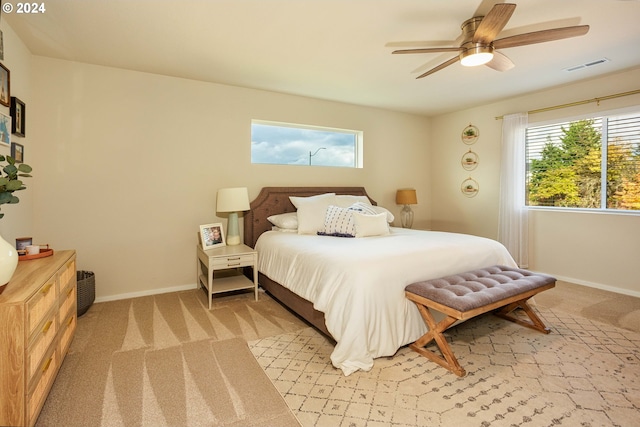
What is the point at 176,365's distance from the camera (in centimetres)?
204

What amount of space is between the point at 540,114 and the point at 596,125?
0.61m

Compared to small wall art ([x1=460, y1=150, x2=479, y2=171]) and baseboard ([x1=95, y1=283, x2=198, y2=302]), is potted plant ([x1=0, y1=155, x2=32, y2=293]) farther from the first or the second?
small wall art ([x1=460, y1=150, x2=479, y2=171])

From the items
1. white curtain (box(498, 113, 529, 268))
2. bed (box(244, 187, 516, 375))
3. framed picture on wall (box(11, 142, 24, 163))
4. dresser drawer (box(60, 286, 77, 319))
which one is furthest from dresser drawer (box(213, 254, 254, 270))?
white curtain (box(498, 113, 529, 268))

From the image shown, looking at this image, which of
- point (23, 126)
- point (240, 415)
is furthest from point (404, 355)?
point (23, 126)

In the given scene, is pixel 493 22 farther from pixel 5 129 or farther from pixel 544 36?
pixel 5 129

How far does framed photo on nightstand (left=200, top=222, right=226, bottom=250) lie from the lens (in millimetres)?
3391

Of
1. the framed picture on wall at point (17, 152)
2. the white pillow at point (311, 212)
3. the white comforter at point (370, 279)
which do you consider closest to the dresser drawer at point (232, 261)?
the white comforter at point (370, 279)

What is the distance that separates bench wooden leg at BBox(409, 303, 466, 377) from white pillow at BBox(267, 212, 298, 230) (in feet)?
6.08

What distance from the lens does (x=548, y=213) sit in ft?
13.3

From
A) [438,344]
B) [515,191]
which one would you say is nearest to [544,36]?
[438,344]

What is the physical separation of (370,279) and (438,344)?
24.3 inches

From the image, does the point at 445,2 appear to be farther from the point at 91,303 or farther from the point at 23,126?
the point at 91,303

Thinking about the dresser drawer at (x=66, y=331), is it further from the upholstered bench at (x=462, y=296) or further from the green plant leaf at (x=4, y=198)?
the upholstered bench at (x=462, y=296)

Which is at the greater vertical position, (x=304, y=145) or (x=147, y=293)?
(x=304, y=145)
